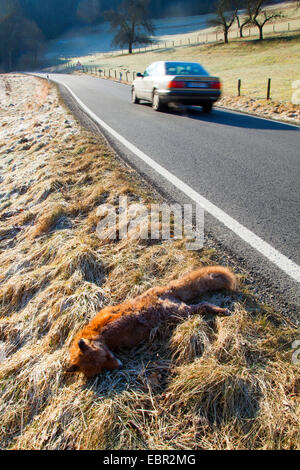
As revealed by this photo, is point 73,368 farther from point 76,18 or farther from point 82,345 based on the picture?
point 76,18

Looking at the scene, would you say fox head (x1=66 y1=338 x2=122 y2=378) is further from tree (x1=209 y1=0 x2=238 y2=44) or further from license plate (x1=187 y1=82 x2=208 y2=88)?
tree (x1=209 y1=0 x2=238 y2=44)

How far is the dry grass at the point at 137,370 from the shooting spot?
149cm

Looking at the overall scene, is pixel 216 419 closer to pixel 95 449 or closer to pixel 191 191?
pixel 95 449

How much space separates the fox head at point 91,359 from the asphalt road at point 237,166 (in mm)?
1259

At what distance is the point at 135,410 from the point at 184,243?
5.04 ft

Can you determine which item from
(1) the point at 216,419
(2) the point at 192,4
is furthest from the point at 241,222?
(2) the point at 192,4

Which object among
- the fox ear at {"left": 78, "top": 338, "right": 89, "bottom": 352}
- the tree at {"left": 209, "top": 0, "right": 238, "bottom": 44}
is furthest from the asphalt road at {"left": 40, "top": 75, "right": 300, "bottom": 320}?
the tree at {"left": 209, "top": 0, "right": 238, "bottom": 44}

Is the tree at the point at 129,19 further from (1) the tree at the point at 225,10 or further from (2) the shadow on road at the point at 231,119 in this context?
(2) the shadow on road at the point at 231,119

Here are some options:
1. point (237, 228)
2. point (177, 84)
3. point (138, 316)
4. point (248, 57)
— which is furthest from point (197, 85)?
point (248, 57)

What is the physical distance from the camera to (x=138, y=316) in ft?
6.61

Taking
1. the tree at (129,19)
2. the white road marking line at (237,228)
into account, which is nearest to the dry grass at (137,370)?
the white road marking line at (237,228)

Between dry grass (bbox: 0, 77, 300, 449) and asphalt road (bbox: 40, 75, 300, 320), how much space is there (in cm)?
59
